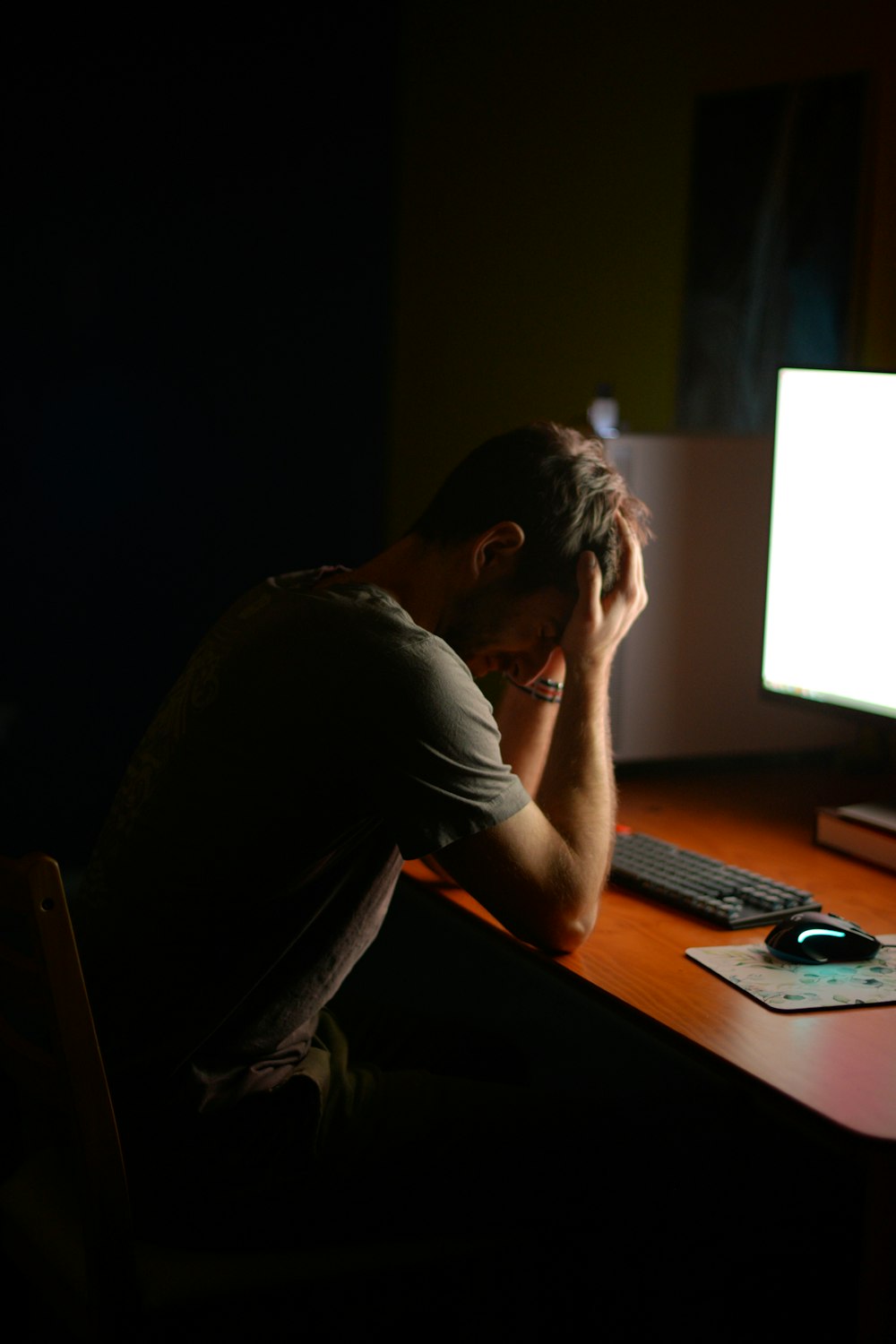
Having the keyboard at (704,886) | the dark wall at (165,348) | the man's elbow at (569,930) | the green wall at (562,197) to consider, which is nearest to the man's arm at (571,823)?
the man's elbow at (569,930)

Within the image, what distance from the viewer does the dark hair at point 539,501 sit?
4.56 ft

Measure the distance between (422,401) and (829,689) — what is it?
1.75 m

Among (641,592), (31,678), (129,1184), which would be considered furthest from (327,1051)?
(31,678)

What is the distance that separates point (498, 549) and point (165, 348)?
2.00 metres

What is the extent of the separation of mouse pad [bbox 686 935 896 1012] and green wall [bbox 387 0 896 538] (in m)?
1.11

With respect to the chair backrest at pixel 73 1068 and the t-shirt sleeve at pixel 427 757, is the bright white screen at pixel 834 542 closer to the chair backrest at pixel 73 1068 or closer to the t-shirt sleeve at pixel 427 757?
the t-shirt sleeve at pixel 427 757

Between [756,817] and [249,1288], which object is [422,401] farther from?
[249,1288]

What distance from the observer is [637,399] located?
2.68 metres

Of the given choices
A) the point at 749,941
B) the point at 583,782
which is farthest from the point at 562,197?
the point at 749,941

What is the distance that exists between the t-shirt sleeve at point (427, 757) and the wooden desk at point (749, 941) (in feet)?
0.67

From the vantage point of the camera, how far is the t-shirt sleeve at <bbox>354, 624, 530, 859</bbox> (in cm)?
119

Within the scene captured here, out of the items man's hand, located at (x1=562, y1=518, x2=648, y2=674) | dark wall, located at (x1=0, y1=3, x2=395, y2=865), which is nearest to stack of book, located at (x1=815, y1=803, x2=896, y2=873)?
man's hand, located at (x1=562, y1=518, x2=648, y2=674)

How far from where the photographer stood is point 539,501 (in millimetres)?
1391

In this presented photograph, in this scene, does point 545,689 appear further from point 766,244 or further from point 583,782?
point 766,244
